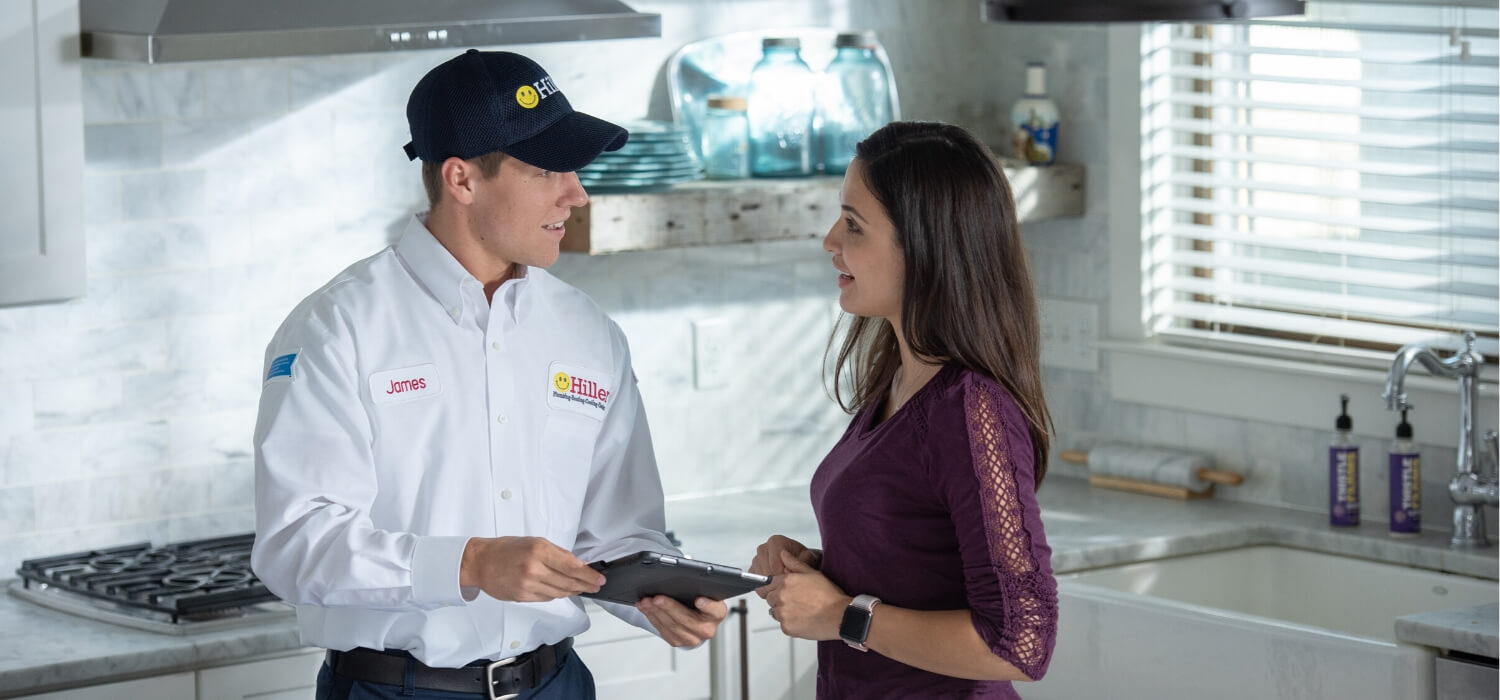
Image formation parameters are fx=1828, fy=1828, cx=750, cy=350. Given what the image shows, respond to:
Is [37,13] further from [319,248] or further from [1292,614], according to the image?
[1292,614]

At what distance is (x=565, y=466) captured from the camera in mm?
2373

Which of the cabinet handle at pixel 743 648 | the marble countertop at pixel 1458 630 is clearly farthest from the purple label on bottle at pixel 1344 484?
the cabinet handle at pixel 743 648

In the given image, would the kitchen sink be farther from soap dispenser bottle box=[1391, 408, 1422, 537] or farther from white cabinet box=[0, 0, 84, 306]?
white cabinet box=[0, 0, 84, 306]

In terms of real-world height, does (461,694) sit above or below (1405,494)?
below

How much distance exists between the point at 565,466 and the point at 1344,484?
1.68 m

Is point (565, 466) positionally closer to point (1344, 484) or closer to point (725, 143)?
point (725, 143)

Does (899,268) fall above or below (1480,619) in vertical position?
above

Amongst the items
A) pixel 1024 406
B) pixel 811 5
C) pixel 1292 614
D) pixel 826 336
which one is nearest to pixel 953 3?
pixel 811 5

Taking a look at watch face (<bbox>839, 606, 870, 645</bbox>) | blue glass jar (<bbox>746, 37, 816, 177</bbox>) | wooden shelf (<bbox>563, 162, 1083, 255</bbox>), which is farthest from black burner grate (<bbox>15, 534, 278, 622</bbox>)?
blue glass jar (<bbox>746, 37, 816, 177</bbox>)

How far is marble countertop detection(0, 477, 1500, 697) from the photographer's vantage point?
2646mm

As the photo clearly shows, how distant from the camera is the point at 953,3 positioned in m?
4.05

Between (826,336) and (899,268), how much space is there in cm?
187

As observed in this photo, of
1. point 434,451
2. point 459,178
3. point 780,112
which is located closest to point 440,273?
point 459,178

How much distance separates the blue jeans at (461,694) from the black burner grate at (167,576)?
0.51 metres
